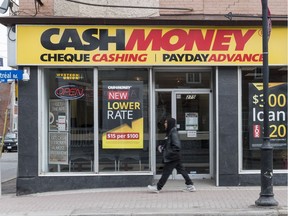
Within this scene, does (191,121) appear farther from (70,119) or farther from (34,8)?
(34,8)

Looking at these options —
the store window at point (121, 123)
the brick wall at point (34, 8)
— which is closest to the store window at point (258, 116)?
the store window at point (121, 123)

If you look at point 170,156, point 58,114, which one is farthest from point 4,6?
point 170,156

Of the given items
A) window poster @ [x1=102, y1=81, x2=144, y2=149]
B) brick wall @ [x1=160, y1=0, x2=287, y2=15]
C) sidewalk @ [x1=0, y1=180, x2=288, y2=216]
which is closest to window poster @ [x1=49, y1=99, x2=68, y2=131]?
window poster @ [x1=102, y1=81, x2=144, y2=149]

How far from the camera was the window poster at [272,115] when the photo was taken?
11641mm

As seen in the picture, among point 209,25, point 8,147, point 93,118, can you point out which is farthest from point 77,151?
point 8,147

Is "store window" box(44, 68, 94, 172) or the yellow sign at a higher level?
the yellow sign

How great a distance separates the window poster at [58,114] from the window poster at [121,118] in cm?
105

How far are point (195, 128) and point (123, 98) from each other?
2339mm

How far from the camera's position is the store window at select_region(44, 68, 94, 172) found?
11641 millimetres

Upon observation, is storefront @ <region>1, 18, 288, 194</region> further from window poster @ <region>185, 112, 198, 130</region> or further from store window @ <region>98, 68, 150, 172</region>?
window poster @ <region>185, 112, 198, 130</region>

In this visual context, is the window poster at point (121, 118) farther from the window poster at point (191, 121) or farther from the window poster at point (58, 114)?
the window poster at point (191, 121)

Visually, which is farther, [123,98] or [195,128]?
[195,128]

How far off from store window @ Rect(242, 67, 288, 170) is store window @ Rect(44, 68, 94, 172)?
400 cm

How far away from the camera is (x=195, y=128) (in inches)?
496
